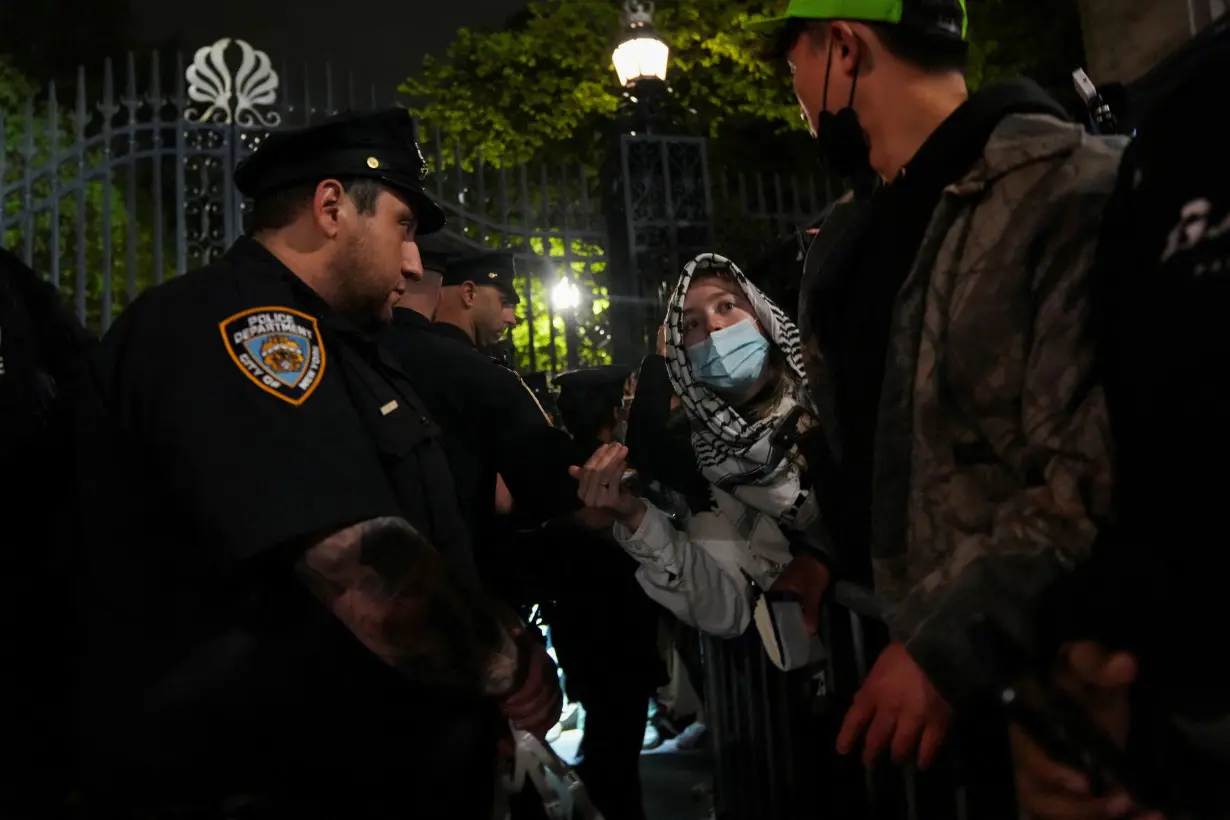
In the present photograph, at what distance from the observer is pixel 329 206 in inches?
72.6

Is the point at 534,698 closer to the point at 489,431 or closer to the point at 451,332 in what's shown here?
the point at 489,431

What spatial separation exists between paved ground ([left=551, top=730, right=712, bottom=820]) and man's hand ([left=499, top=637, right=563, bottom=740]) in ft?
6.54

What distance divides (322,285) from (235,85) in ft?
22.6

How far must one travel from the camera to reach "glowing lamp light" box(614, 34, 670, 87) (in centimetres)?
689

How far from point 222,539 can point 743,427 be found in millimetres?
1403

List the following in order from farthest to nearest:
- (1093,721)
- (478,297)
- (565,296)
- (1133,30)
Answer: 1. (565,296)
2. (1133,30)
3. (478,297)
4. (1093,721)

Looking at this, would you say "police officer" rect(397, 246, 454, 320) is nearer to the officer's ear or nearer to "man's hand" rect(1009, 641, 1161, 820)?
the officer's ear

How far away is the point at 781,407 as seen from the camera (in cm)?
234

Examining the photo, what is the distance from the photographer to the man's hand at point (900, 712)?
1.12 meters

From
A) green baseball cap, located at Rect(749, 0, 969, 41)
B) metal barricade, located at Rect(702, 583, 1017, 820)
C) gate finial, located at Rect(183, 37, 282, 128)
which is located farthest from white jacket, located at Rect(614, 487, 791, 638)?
gate finial, located at Rect(183, 37, 282, 128)

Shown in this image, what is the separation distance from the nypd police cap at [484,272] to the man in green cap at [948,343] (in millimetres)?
2221

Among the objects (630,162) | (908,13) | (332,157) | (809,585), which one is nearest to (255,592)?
(332,157)

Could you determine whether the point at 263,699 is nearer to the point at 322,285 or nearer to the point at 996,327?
the point at 322,285

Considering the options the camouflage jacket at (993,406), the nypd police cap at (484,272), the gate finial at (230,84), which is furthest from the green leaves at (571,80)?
the camouflage jacket at (993,406)
